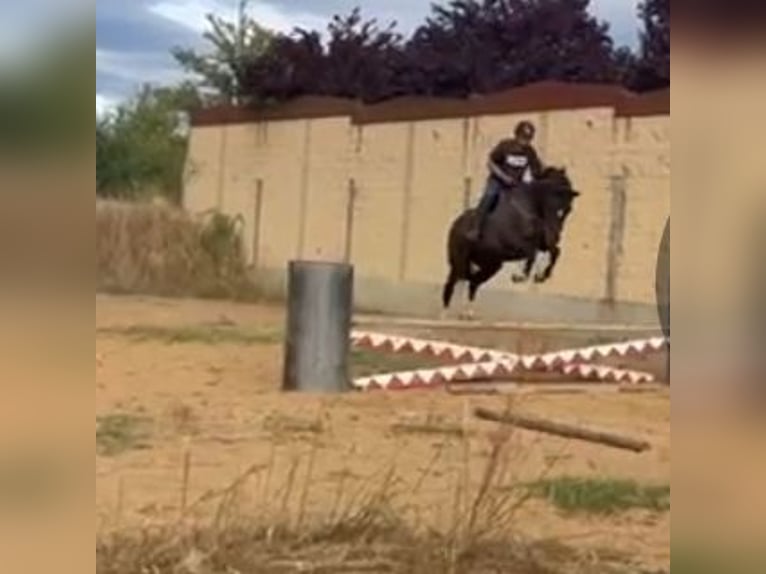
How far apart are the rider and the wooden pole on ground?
0.87m

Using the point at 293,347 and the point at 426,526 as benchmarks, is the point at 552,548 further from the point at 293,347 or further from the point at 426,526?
the point at 293,347

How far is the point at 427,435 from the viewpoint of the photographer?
366 centimetres

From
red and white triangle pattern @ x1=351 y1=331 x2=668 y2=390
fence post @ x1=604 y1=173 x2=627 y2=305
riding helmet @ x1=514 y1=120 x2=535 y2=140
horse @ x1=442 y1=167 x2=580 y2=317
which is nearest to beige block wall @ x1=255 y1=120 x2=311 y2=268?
red and white triangle pattern @ x1=351 y1=331 x2=668 y2=390

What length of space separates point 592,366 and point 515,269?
0.40 metres

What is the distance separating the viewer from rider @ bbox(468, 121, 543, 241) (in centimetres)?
448

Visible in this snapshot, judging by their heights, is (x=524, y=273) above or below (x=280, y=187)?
below

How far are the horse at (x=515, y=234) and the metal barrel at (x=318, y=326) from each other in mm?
401

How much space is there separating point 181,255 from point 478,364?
40.5 inches

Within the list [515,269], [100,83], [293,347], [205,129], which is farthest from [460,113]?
[100,83]

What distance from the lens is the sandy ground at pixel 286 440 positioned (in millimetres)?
3041

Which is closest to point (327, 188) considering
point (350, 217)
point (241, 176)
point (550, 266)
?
point (350, 217)

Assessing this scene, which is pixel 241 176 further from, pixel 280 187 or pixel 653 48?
pixel 653 48

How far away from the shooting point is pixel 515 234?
4656mm

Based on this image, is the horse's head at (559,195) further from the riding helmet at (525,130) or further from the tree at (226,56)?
the tree at (226,56)
